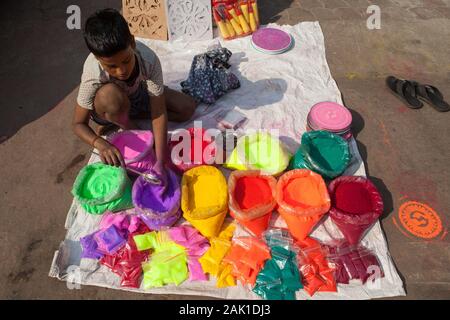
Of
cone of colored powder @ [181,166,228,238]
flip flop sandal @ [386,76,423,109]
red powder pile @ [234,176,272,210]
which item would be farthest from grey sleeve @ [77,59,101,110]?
flip flop sandal @ [386,76,423,109]

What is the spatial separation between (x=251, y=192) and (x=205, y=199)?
292 mm

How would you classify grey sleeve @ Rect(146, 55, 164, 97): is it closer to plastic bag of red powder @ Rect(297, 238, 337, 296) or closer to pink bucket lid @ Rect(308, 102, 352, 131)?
pink bucket lid @ Rect(308, 102, 352, 131)

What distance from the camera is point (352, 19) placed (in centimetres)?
370

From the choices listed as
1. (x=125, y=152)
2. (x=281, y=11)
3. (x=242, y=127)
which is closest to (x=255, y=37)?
(x=281, y=11)

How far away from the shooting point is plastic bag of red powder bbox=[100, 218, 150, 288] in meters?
1.94

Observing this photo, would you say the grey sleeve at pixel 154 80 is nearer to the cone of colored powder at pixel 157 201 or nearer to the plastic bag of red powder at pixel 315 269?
the cone of colored powder at pixel 157 201

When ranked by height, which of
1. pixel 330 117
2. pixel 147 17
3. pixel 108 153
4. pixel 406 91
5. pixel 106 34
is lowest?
pixel 406 91

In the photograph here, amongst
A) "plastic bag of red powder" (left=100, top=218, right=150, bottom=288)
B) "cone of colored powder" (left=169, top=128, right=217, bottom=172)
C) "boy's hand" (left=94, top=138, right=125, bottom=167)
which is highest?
"boy's hand" (left=94, top=138, right=125, bottom=167)

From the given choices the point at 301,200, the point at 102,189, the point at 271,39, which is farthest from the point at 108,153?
the point at 271,39

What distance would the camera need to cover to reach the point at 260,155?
89.4 inches

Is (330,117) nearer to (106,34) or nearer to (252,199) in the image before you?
(252,199)

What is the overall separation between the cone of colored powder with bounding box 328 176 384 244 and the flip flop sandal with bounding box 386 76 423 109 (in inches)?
47.3

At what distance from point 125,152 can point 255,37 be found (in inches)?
72.0

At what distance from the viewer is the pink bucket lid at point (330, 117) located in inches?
95.2
